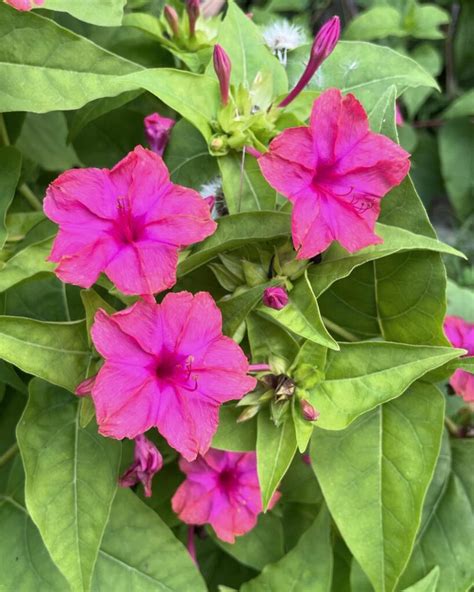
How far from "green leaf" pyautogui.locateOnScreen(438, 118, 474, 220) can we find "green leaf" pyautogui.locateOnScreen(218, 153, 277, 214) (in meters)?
1.04

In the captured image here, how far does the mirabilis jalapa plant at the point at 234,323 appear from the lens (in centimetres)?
68

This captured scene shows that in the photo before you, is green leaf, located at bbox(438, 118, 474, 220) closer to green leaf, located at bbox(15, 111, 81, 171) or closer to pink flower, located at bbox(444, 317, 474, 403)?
pink flower, located at bbox(444, 317, 474, 403)

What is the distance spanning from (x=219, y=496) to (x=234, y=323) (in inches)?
12.5

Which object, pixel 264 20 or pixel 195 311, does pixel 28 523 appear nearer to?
pixel 195 311

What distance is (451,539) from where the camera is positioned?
3.11ft

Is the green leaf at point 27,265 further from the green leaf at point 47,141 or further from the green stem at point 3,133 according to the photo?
the green leaf at point 47,141

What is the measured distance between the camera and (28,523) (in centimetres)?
88

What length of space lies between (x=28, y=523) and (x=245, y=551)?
314mm

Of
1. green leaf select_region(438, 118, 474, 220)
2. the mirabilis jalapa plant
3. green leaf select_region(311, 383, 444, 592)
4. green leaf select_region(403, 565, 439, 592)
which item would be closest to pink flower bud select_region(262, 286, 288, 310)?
the mirabilis jalapa plant

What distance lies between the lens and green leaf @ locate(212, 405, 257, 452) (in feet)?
2.56

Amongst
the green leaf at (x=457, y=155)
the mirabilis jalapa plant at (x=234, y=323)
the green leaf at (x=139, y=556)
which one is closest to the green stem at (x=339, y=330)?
the mirabilis jalapa plant at (x=234, y=323)

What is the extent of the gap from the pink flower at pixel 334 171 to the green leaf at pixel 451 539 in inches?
18.3

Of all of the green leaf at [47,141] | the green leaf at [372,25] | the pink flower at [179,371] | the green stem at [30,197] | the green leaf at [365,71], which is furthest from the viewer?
the green leaf at [372,25]

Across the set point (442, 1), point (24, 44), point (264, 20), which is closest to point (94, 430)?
point (24, 44)
